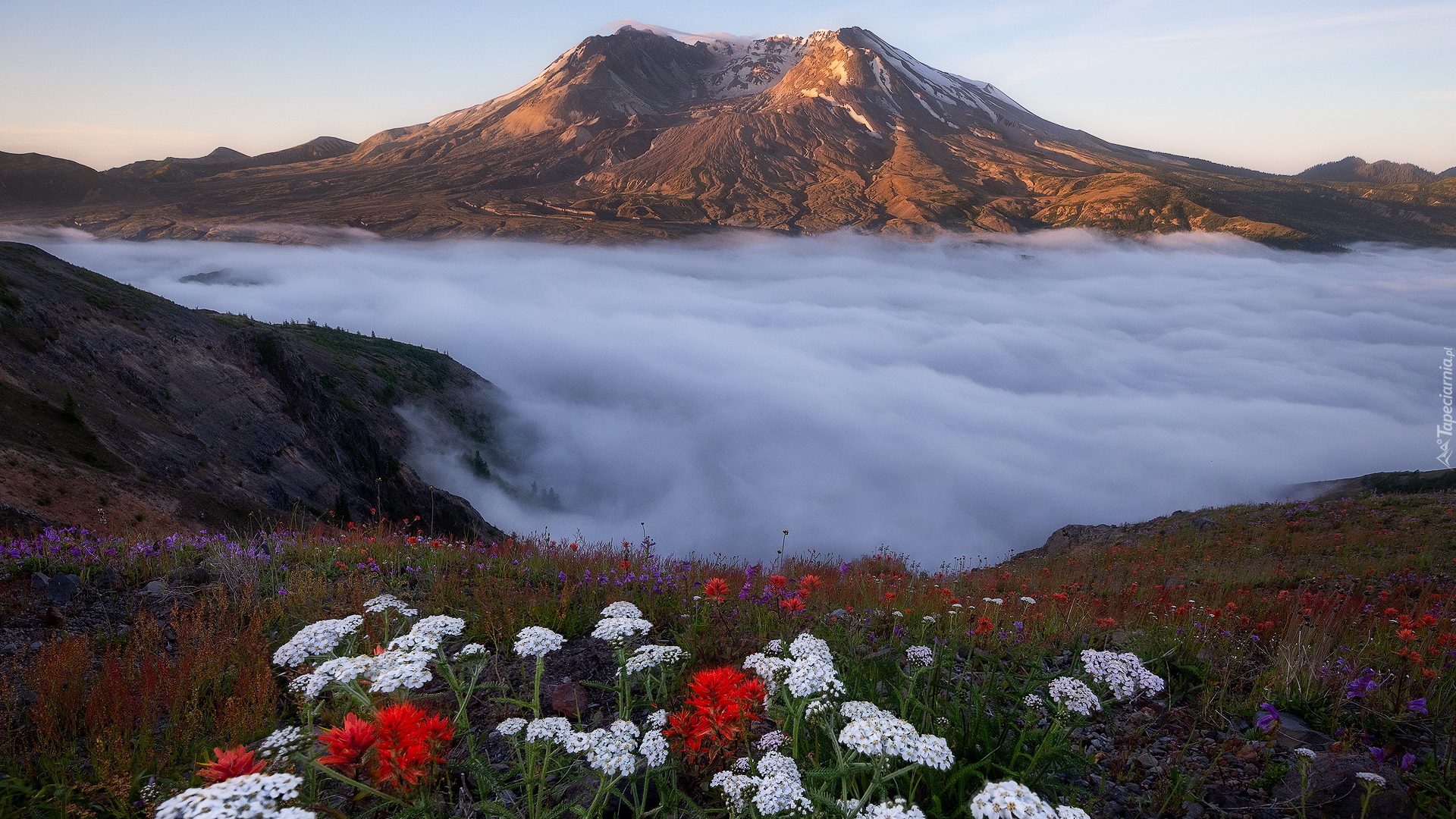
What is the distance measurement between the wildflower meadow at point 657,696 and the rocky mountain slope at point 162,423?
7309 mm

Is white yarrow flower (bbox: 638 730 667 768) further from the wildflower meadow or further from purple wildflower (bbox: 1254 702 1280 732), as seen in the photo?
purple wildflower (bbox: 1254 702 1280 732)

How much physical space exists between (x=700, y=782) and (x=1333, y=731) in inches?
136

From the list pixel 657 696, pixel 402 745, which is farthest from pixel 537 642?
pixel 657 696

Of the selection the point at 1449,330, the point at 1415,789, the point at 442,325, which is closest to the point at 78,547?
the point at 1415,789

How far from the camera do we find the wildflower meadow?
2344mm

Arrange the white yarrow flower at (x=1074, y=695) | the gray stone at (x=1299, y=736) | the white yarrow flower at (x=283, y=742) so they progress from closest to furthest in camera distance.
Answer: the white yarrow flower at (x=283, y=742), the white yarrow flower at (x=1074, y=695), the gray stone at (x=1299, y=736)

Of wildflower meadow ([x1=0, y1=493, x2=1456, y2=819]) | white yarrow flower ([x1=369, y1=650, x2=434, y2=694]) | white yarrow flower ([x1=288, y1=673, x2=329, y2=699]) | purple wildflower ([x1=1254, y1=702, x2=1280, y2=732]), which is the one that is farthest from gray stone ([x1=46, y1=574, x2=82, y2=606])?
purple wildflower ([x1=1254, y1=702, x2=1280, y2=732])

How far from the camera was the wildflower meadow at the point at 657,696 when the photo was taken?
2.34m

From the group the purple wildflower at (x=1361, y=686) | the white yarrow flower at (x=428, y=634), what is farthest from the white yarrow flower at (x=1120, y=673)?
the white yarrow flower at (x=428, y=634)

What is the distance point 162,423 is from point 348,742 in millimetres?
23415

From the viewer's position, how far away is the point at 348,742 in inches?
82.0

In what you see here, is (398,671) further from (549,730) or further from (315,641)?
(315,641)

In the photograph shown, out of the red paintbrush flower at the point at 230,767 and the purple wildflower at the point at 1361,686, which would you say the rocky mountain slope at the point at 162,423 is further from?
the purple wildflower at the point at 1361,686

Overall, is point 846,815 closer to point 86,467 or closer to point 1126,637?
point 1126,637
